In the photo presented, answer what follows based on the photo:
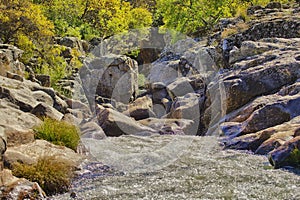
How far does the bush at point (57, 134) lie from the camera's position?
13420mm

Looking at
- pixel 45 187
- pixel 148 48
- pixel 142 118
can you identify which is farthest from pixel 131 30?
pixel 45 187

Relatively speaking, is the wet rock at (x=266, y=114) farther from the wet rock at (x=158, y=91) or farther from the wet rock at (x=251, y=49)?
the wet rock at (x=158, y=91)

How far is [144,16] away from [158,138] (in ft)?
109

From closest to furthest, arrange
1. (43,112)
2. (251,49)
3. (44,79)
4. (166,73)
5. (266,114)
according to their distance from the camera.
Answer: (266,114) < (43,112) < (251,49) < (44,79) < (166,73)

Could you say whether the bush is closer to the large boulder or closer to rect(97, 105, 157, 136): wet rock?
rect(97, 105, 157, 136): wet rock

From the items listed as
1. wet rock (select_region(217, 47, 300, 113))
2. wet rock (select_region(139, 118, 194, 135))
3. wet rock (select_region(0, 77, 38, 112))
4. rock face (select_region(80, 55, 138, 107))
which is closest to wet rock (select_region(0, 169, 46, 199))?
wet rock (select_region(0, 77, 38, 112))

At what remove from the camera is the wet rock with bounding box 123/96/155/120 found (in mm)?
23797

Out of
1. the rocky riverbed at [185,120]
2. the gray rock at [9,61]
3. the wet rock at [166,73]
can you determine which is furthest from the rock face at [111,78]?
the gray rock at [9,61]

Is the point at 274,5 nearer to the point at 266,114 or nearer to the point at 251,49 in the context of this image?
the point at 251,49

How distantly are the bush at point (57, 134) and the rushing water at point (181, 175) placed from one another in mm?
803

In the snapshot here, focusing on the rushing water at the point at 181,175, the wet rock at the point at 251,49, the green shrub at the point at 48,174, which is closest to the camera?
the rushing water at the point at 181,175

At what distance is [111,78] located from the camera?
94.2ft

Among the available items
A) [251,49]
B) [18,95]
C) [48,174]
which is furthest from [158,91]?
[48,174]

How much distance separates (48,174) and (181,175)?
322 centimetres
